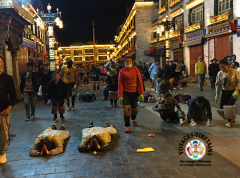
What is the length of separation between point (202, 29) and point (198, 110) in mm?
14701

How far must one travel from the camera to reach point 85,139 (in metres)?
4.46

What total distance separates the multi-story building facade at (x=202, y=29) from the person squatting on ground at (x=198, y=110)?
10316mm

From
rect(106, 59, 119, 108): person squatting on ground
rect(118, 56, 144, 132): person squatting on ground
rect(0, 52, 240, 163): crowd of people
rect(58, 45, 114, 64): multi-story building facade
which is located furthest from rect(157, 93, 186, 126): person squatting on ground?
rect(58, 45, 114, 64): multi-story building facade

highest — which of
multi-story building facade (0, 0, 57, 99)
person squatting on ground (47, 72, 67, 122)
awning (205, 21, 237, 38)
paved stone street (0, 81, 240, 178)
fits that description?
awning (205, 21, 237, 38)

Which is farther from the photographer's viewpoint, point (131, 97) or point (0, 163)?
point (131, 97)

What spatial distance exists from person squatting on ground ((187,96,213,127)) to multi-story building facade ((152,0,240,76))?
1032cm

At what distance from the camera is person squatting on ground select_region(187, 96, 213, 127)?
18.2 feet

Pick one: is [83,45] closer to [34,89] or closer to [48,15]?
[48,15]

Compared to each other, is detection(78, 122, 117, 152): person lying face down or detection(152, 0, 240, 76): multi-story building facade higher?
detection(152, 0, 240, 76): multi-story building facade

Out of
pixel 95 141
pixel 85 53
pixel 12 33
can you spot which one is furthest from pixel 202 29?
pixel 85 53

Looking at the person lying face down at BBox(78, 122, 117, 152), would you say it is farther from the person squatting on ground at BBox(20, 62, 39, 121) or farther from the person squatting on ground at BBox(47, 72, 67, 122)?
the person squatting on ground at BBox(20, 62, 39, 121)

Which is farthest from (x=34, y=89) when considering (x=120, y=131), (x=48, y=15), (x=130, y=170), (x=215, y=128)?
(x=48, y=15)

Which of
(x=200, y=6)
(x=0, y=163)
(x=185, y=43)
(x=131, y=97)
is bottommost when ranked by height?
(x=0, y=163)

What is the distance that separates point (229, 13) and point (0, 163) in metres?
16.0
